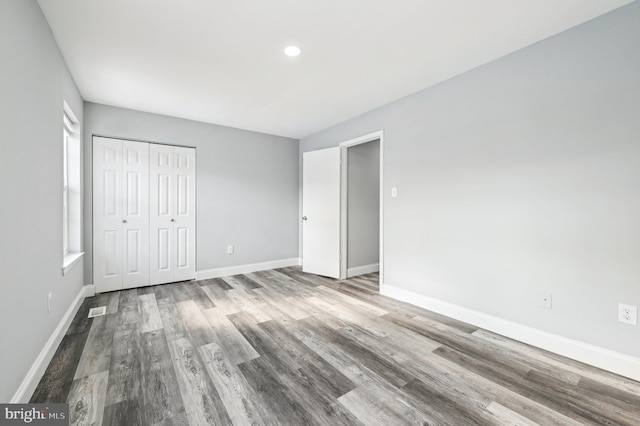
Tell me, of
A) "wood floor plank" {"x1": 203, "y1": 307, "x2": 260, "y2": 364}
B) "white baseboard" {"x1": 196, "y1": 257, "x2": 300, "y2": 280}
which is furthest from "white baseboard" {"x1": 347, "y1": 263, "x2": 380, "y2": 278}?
"wood floor plank" {"x1": 203, "y1": 307, "x2": 260, "y2": 364}

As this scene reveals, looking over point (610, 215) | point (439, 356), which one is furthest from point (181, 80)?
point (610, 215)

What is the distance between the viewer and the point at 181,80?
290cm

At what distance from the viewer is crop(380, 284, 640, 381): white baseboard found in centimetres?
186

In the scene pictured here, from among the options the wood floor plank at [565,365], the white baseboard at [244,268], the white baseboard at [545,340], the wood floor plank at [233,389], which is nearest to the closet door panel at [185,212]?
the white baseboard at [244,268]

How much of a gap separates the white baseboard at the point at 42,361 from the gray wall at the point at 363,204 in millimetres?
3408

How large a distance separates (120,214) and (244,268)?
1.95 metres

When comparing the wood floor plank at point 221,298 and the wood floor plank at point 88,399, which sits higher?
the wood floor plank at point 221,298

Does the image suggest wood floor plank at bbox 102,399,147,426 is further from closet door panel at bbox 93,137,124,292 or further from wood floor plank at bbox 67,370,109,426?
closet door panel at bbox 93,137,124,292

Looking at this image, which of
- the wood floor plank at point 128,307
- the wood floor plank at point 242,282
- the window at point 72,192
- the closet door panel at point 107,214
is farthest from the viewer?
the wood floor plank at point 242,282

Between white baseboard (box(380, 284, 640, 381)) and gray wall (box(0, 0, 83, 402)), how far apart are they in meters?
3.26

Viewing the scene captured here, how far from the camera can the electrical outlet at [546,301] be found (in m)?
2.20

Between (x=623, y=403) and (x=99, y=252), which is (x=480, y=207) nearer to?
(x=623, y=403)

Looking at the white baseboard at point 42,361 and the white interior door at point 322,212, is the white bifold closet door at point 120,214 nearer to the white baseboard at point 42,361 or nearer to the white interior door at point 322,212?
the white baseboard at point 42,361

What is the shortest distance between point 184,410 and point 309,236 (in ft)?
11.0
